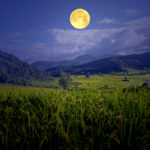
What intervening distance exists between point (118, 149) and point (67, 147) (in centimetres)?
79

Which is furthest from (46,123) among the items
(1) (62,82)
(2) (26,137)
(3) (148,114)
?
(1) (62,82)

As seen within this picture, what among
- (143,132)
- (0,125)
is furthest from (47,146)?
(143,132)

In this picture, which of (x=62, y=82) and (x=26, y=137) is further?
(x=62, y=82)

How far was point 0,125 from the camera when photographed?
2.50 meters

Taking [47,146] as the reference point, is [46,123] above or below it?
above

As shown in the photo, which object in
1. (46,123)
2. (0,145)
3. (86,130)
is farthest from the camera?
(46,123)

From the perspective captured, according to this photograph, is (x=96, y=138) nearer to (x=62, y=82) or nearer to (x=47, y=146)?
(x=47, y=146)

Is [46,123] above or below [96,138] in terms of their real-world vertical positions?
above

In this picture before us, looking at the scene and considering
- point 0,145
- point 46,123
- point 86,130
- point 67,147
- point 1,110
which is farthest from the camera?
point 1,110

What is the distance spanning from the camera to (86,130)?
2.19 m

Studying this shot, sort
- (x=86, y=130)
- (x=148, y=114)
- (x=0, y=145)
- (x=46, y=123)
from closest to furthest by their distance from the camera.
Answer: (x=0, y=145) → (x=86, y=130) → (x=46, y=123) → (x=148, y=114)

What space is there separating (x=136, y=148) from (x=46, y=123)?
1648 mm

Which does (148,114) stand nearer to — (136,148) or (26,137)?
(136,148)

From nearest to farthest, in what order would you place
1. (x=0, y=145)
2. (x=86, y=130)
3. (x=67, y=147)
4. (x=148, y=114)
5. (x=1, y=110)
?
1. (x=67, y=147)
2. (x=0, y=145)
3. (x=86, y=130)
4. (x=148, y=114)
5. (x=1, y=110)
